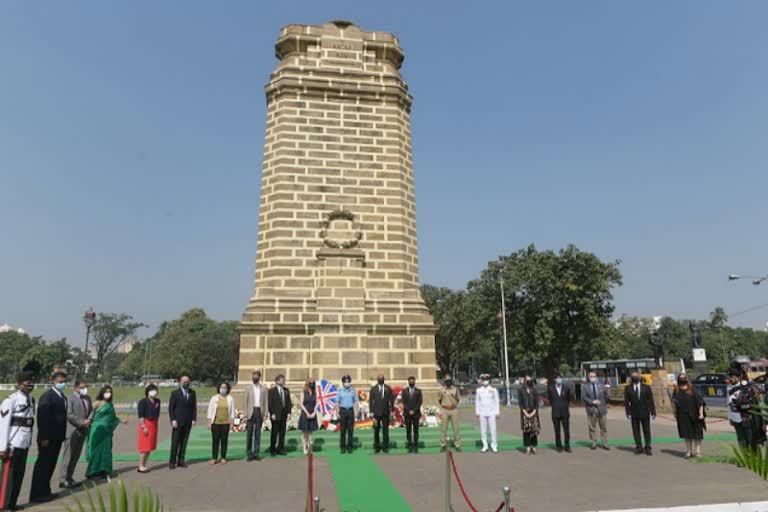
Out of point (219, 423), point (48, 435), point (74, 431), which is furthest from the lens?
point (219, 423)

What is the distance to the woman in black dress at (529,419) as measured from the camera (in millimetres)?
10438

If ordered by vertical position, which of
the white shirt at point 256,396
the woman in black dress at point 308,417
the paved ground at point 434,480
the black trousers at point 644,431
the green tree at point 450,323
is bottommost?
the paved ground at point 434,480

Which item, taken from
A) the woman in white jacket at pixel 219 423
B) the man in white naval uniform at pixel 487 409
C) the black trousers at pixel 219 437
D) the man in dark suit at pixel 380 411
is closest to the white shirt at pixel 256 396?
the woman in white jacket at pixel 219 423

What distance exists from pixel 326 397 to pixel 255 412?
7.18 feet

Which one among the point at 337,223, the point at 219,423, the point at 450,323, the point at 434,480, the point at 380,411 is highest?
the point at 337,223

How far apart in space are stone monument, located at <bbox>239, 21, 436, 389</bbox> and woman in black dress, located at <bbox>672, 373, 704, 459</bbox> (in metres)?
5.71

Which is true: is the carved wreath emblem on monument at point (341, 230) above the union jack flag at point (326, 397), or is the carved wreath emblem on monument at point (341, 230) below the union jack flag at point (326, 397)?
above

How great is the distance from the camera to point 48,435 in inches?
294

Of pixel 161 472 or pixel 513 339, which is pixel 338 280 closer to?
pixel 161 472

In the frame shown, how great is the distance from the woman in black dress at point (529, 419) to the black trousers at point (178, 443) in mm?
7203

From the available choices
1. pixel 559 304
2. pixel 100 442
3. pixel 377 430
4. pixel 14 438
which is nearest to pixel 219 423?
pixel 100 442

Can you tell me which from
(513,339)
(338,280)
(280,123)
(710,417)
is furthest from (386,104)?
(513,339)

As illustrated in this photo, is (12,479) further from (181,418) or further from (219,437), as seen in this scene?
(219,437)

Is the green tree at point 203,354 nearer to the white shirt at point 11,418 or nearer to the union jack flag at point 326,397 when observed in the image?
the union jack flag at point 326,397
